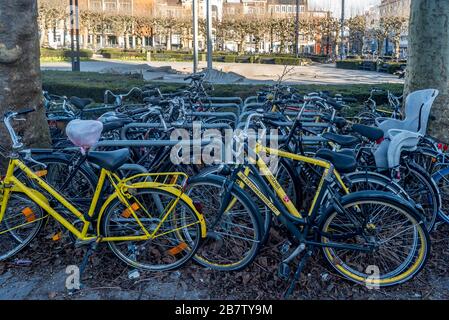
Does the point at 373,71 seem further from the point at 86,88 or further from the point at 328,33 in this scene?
the point at 86,88

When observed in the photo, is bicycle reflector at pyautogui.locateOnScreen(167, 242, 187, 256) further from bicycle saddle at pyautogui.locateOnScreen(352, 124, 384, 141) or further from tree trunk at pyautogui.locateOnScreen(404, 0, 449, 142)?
tree trunk at pyautogui.locateOnScreen(404, 0, 449, 142)

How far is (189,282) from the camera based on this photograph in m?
3.12

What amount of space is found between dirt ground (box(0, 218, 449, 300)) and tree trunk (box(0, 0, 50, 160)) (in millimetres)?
1474

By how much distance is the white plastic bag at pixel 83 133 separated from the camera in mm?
3145

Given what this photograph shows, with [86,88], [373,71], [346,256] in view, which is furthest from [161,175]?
[373,71]

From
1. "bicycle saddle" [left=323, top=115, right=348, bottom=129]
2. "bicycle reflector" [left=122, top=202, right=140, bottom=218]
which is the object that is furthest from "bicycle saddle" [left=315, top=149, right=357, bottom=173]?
"bicycle reflector" [left=122, top=202, right=140, bottom=218]

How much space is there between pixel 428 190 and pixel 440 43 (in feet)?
6.02

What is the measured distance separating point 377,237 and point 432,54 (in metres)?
2.58

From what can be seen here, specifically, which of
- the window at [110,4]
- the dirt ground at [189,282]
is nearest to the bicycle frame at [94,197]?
the dirt ground at [189,282]

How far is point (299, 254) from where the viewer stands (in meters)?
3.22

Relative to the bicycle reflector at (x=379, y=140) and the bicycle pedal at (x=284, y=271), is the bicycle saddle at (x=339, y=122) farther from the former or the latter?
the bicycle pedal at (x=284, y=271)

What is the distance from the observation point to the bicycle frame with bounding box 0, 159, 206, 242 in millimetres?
3105

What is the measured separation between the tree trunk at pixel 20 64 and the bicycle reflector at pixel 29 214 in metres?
1.12

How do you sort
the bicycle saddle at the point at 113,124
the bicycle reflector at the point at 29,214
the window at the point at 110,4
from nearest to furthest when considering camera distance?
the bicycle reflector at the point at 29,214 < the bicycle saddle at the point at 113,124 < the window at the point at 110,4
